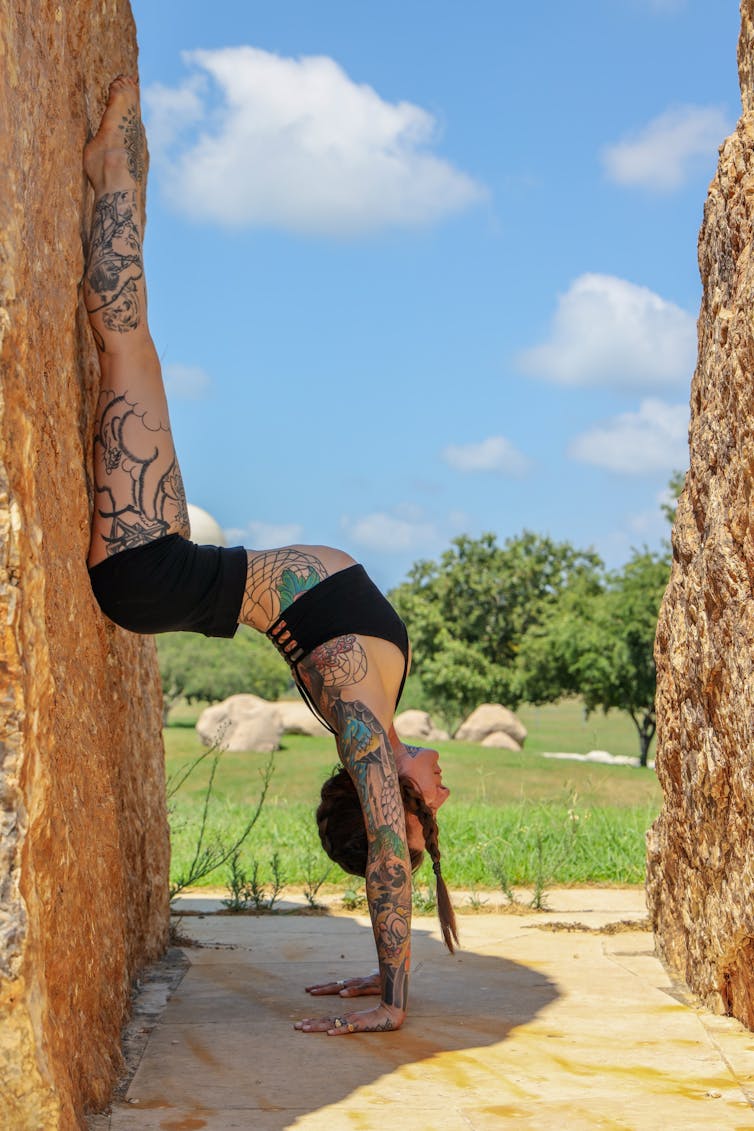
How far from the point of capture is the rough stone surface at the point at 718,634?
3604 mm

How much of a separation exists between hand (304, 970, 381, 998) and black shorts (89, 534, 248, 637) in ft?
4.47

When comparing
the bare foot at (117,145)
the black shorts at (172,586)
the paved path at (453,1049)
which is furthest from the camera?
the bare foot at (117,145)

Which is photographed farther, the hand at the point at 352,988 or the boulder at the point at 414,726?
the boulder at the point at 414,726

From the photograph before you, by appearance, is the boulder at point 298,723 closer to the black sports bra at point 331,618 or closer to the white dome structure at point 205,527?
the black sports bra at point 331,618

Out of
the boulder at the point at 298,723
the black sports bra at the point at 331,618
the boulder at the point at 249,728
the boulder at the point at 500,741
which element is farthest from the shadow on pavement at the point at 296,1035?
the boulder at the point at 500,741

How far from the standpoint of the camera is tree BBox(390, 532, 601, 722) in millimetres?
33094

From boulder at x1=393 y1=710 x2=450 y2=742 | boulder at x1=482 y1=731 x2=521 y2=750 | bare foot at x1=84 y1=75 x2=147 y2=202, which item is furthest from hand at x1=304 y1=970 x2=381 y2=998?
boulder at x1=482 y1=731 x2=521 y2=750

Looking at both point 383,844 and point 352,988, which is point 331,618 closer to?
point 383,844

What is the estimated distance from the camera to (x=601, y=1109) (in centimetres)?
288

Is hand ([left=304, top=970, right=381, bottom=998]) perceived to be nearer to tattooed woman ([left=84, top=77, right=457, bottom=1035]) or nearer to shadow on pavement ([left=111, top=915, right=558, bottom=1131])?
shadow on pavement ([left=111, top=915, right=558, bottom=1131])

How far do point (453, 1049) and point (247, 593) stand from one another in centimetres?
146

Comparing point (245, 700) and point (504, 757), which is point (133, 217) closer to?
point (504, 757)

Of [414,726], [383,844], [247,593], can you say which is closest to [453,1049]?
[383,844]

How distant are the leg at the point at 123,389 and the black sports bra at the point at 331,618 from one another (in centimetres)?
43
